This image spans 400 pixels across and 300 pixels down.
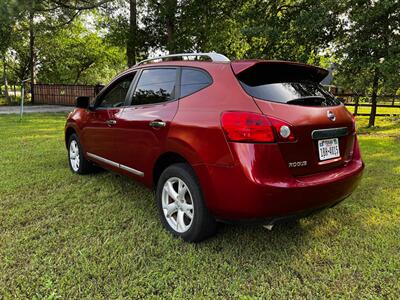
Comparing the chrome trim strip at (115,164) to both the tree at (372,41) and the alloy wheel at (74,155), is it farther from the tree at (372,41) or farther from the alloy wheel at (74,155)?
the tree at (372,41)

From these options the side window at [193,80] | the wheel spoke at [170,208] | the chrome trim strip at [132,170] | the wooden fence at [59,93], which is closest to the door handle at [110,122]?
the chrome trim strip at [132,170]

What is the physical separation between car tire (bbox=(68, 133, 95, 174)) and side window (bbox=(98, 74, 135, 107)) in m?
0.89

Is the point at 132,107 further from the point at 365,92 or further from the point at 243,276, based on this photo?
the point at 365,92

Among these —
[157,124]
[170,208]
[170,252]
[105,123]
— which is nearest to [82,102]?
[105,123]

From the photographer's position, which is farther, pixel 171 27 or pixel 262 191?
pixel 171 27

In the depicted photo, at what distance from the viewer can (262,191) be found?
2086 millimetres

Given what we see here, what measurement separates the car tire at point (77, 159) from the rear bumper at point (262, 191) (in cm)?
264

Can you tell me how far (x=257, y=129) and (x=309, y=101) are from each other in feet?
2.14

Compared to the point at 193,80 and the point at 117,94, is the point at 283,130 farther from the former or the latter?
the point at 117,94

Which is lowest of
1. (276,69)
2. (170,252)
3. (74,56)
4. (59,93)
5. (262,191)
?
(170,252)

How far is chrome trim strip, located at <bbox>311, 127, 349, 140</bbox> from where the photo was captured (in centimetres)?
233

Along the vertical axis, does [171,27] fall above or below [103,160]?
above

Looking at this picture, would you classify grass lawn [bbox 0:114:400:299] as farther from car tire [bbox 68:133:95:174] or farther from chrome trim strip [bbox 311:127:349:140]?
chrome trim strip [bbox 311:127:349:140]

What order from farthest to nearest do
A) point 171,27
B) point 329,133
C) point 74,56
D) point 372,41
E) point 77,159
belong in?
point 74,56 < point 171,27 < point 372,41 < point 77,159 < point 329,133
